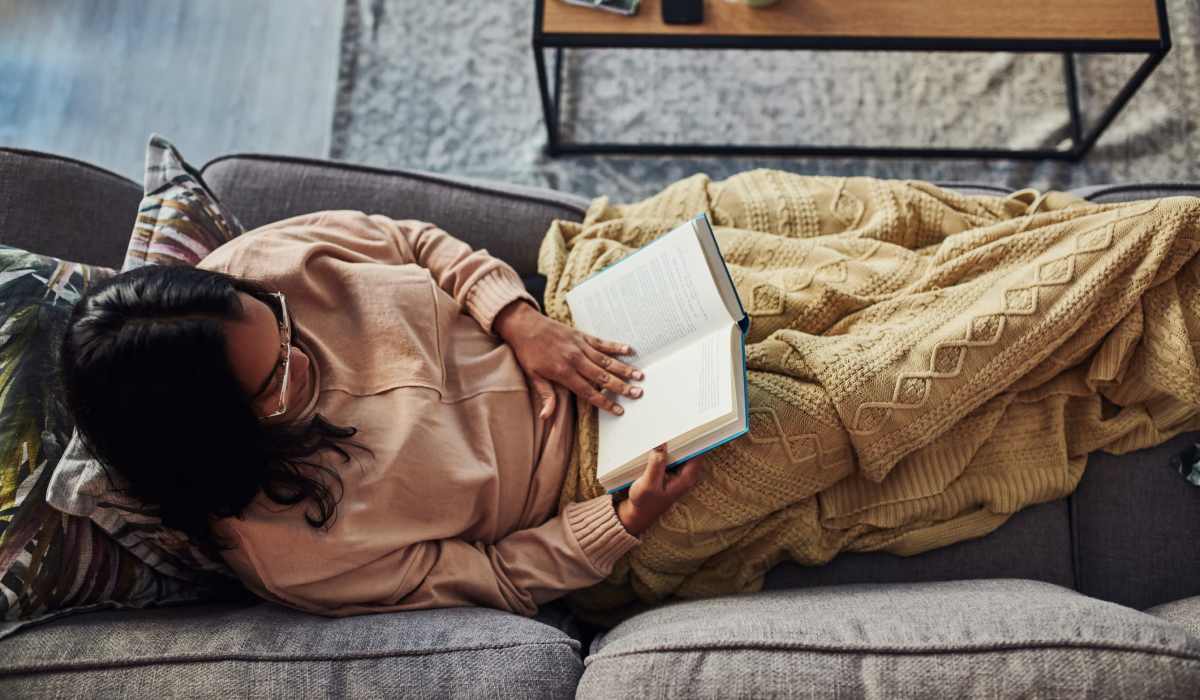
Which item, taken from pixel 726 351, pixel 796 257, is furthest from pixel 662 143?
pixel 726 351

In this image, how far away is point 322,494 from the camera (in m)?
1.03

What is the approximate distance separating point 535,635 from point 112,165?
5.58 ft

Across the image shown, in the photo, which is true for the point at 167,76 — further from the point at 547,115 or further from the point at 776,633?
the point at 776,633

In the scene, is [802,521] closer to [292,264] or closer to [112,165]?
[292,264]

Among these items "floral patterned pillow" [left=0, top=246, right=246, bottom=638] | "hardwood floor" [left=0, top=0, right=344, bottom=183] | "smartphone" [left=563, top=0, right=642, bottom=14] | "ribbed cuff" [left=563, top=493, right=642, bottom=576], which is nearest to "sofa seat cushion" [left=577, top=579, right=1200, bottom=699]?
"ribbed cuff" [left=563, top=493, right=642, bottom=576]

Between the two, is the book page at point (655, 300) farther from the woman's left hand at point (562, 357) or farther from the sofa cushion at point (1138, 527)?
the sofa cushion at point (1138, 527)

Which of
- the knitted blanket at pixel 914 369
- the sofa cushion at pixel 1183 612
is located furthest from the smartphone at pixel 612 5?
the sofa cushion at pixel 1183 612

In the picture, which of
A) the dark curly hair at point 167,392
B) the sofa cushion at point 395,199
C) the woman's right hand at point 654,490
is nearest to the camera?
the dark curly hair at point 167,392

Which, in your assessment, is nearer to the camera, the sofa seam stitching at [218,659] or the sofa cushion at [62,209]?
the sofa seam stitching at [218,659]

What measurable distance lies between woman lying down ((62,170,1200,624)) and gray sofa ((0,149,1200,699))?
0.05 metres

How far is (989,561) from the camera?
1222 millimetres

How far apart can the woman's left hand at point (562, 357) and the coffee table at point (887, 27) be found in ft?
2.04

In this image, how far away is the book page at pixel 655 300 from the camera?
113cm

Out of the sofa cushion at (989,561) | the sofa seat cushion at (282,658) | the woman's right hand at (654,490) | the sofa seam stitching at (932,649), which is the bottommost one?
the sofa cushion at (989,561)
